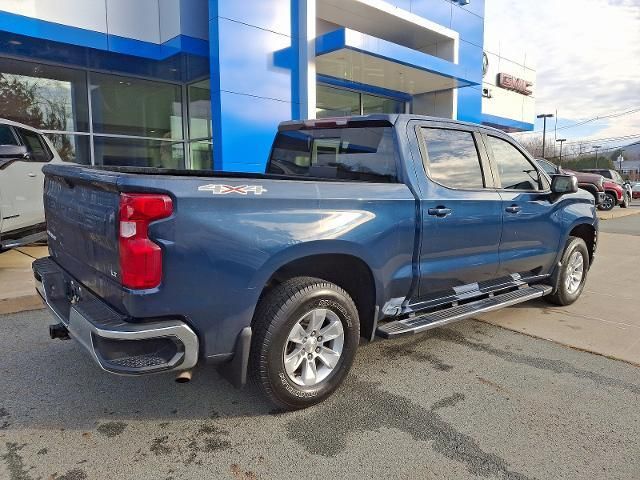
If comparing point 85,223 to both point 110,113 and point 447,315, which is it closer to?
point 447,315

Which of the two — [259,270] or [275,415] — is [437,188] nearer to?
[259,270]

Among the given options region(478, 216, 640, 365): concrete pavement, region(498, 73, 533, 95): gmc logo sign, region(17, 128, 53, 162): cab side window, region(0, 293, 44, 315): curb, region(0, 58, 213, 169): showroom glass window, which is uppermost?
region(498, 73, 533, 95): gmc logo sign

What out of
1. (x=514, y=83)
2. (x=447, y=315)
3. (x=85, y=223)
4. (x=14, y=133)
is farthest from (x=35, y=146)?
(x=514, y=83)

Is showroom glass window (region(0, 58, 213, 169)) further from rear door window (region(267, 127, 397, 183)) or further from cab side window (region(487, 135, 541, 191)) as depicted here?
cab side window (region(487, 135, 541, 191))

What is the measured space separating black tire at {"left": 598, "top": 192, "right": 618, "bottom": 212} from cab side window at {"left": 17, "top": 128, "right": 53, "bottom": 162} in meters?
20.7

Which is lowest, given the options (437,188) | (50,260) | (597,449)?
(597,449)

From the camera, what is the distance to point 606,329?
479cm

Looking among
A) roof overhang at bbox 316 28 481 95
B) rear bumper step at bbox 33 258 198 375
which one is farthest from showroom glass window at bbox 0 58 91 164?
rear bumper step at bbox 33 258 198 375

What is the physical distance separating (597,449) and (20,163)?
23.1 feet

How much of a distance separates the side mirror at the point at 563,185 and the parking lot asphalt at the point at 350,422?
1652 mm

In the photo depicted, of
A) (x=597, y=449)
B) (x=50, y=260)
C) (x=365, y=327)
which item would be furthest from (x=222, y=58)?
(x=597, y=449)

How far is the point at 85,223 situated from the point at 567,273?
16.0ft

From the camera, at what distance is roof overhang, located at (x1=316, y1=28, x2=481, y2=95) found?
36.1 ft

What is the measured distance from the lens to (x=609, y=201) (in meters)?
20.3
